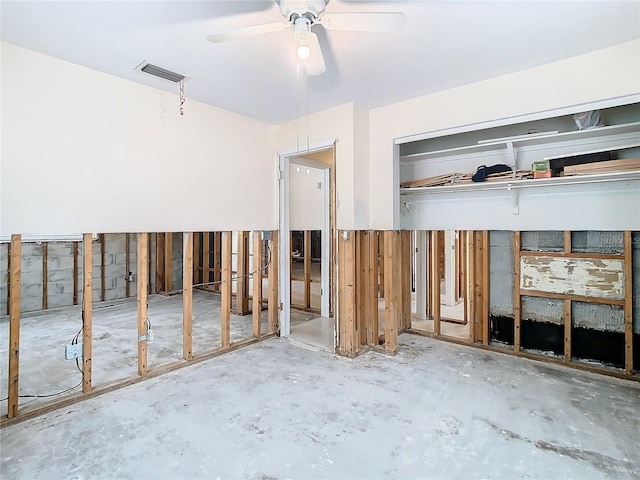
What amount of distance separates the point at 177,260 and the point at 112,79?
5.31 meters

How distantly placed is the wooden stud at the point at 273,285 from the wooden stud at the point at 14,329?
2.38 meters

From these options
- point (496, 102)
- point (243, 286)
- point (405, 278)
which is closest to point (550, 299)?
point (405, 278)

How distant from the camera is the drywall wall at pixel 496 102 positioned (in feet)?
8.19

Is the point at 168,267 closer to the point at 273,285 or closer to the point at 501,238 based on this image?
the point at 273,285

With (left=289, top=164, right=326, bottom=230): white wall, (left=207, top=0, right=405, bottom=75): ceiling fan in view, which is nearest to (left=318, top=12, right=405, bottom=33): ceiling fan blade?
(left=207, top=0, right=405, bottom=75): ceiling fan

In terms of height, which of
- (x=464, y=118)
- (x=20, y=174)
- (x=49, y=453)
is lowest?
(x=49, y=453)

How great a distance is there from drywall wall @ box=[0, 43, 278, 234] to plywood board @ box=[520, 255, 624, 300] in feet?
10.4

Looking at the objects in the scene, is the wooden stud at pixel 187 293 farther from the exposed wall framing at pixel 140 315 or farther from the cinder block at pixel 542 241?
the cinder block at pixel 542 241

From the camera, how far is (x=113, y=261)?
666 centimetres

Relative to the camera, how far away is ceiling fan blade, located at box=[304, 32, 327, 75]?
6.03ft

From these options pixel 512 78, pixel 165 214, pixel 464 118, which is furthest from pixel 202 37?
pixel 512 78

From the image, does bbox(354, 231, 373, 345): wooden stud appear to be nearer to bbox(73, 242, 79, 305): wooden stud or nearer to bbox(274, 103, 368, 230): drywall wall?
bbox(274, 103, 368, 230): drywall wall

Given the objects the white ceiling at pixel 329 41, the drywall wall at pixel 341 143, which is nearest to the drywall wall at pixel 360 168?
the drywall wall at pixel 341 143

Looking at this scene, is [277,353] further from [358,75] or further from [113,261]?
[113,261]
